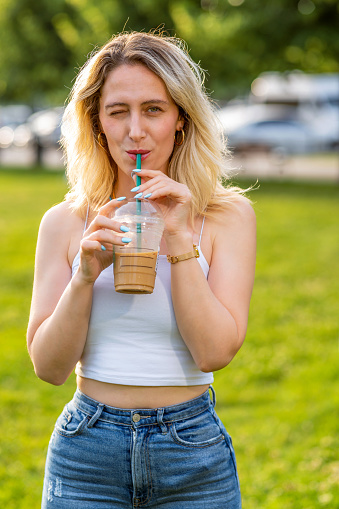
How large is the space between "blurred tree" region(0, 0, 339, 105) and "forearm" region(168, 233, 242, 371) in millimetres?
10797

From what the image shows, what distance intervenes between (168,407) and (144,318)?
0.28 metres

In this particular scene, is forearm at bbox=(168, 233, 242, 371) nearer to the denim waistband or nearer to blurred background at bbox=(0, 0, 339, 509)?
the denim waistband

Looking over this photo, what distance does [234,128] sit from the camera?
24.8 metres

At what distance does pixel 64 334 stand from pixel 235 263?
1.88 ft

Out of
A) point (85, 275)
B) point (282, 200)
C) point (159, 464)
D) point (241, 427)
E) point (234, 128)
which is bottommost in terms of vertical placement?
point (241, 427)

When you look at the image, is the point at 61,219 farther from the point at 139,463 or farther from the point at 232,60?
the point at 232,60

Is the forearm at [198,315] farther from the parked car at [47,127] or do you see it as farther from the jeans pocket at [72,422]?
the parked car at [47,127]

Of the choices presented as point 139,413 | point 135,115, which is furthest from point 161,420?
point 135,115

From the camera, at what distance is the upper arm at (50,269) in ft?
7.01

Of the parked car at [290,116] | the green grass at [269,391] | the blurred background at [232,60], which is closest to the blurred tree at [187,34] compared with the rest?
the blurred background at [232,60]

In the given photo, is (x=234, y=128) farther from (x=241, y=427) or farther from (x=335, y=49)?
(x=241, y=427)

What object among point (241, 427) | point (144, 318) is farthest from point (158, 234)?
point (241, 427)

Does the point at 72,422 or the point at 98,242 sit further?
the point at 72,422

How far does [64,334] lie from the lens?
202 centimetres
